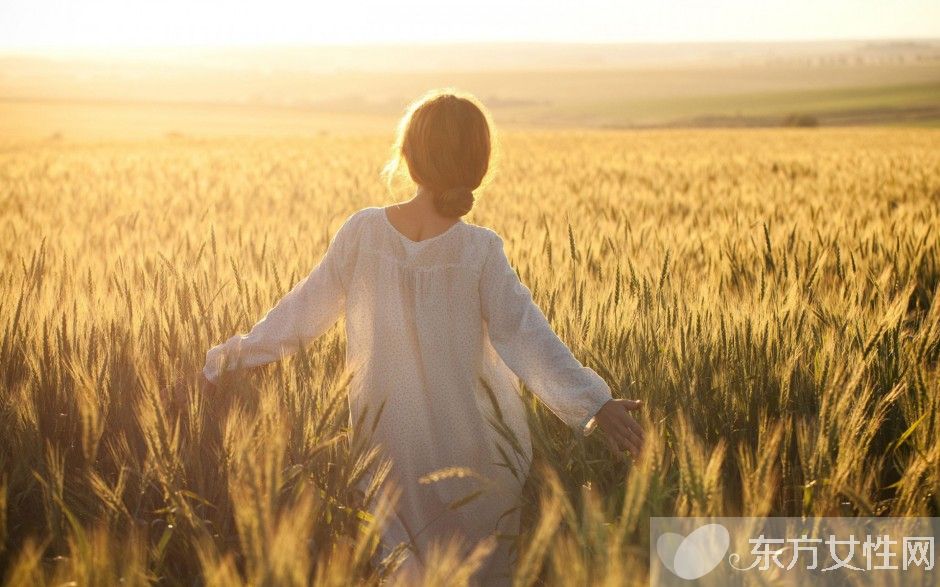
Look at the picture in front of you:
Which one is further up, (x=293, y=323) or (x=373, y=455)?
(x=293, y=323)

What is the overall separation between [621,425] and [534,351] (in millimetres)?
254

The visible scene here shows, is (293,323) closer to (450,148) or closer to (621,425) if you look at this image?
(450,148)

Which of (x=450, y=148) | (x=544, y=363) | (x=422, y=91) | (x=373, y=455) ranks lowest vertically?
(x=373, y=455)

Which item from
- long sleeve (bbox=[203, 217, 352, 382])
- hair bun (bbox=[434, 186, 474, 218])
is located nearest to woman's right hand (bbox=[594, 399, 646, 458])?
hair bun (bbox=[434, 186, 474, 218])

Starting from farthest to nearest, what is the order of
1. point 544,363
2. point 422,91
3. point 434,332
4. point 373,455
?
1. point 422,91
2. point 434,332
3. point 544,363
4. point 373,455

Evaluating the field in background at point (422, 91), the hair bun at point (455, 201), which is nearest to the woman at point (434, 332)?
the hair bun at point (455, 201)

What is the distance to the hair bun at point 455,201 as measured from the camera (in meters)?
1.96

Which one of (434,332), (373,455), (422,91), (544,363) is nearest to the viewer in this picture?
(373,455)

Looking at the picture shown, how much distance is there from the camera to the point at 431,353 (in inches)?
80.8

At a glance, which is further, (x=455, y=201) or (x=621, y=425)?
(x=455, y=201)

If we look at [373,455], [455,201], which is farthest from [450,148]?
[373,455]

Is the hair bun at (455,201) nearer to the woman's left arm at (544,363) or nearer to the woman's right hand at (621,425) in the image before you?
the woman's left arm at (544,363)

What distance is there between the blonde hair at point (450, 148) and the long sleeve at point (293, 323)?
25 centimetres

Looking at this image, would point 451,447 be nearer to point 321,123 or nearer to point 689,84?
point 321,123
